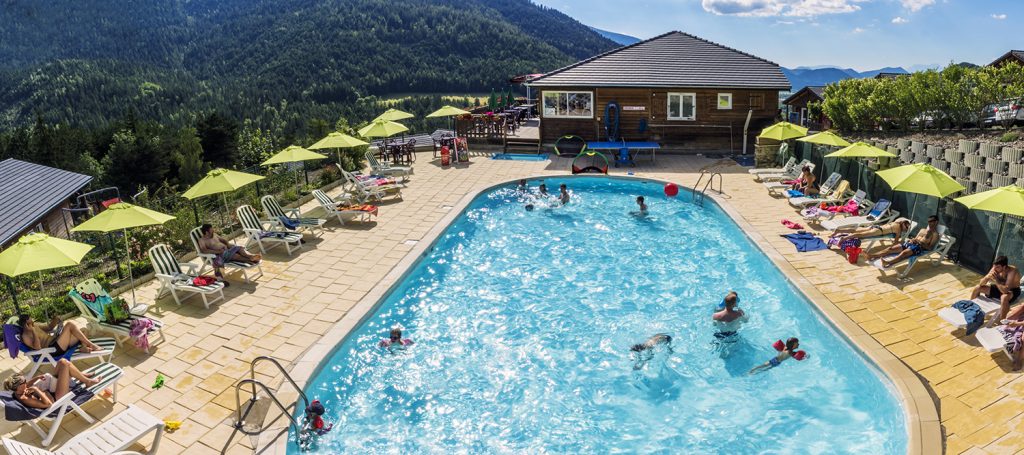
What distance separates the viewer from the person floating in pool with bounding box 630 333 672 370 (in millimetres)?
9150

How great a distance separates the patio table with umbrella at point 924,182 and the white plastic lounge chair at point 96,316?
43.2 feet

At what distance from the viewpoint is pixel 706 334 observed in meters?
9.82

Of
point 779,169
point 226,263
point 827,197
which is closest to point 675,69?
point 779,169

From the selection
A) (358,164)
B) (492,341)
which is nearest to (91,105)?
(358,164)

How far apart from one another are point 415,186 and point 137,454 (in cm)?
1341

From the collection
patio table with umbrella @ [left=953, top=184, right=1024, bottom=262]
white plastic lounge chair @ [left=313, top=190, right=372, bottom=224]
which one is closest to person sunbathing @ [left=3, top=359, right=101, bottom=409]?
white plastic lounge chair @ [left=313, top=190, right=372, bottom=224]

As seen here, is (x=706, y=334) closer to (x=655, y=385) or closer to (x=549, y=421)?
(x=655, y=385)

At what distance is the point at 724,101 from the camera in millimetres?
22906

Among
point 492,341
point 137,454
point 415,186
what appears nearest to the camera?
point 137,454

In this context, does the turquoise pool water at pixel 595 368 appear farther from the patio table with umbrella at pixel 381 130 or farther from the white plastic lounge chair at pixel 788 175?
the patio table with umbrella at pixel 381 130

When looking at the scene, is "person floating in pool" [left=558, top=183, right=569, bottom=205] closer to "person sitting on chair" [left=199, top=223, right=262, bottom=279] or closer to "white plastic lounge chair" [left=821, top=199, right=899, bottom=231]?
"white plastic lounge chair" [left=821, top=199, right=899, bottom=231]

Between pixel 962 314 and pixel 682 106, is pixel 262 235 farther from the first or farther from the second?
pixel 682 106

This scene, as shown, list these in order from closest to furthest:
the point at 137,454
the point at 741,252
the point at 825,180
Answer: the point at 137,454 → the point at 741,252 → the point at 825,180

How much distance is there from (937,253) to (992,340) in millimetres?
3477
